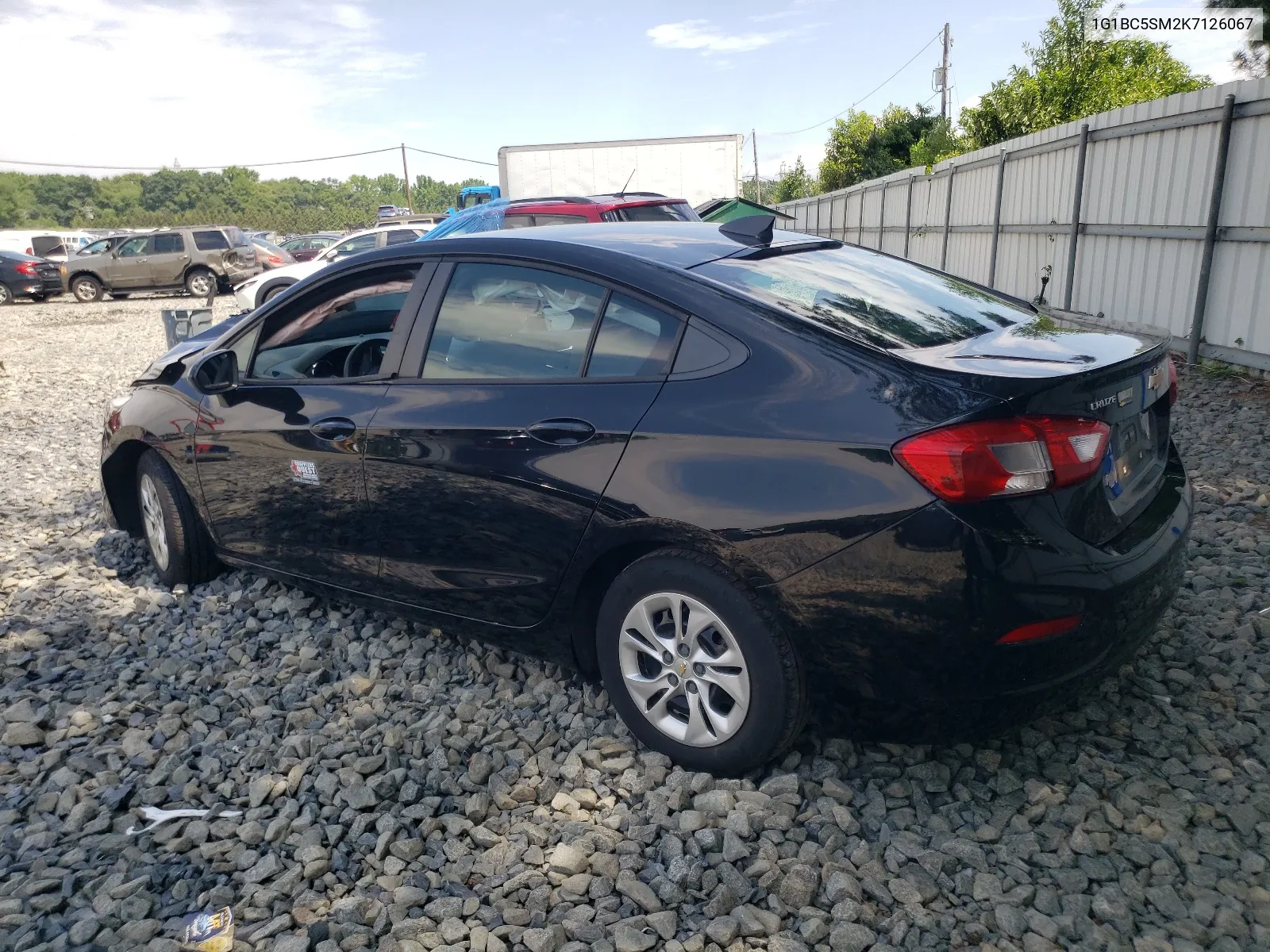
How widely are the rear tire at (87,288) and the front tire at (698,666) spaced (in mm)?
26807

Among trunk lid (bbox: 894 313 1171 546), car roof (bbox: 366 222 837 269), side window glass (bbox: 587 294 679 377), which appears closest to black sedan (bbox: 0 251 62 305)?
car roof (bbox: 366 222 837 269)

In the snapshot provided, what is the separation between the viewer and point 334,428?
12.2ft

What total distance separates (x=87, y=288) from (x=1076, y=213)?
2414cm

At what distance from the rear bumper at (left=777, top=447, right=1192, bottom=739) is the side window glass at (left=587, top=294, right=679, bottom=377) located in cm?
81

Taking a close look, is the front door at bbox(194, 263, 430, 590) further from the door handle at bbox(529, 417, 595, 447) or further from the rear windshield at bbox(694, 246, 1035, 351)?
the rear windshield at bbox(694, 246, 1035, 351)

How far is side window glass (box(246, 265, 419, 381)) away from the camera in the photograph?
12.9 ft

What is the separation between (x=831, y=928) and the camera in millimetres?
2412

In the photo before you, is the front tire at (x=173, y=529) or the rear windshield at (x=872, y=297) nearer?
the rear windshield at (x=872, y=297)

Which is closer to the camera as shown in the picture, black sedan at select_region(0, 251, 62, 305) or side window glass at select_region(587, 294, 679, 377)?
side window glass at select_region(587, 294, 679, 377)

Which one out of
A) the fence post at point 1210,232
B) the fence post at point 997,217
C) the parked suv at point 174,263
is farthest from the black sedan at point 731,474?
the parked suv at point 174,263

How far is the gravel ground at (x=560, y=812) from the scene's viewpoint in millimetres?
2473

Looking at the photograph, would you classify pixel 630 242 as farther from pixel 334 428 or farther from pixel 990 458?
pixel 990 458

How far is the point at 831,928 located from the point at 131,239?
27.3 m

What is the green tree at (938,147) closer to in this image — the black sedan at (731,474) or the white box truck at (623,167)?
the white box truck at (623,167)
